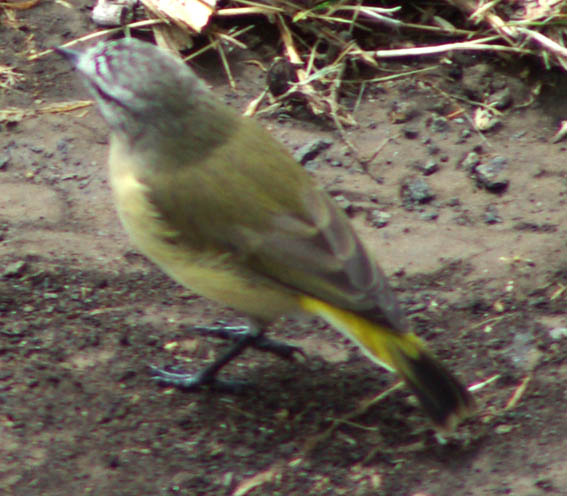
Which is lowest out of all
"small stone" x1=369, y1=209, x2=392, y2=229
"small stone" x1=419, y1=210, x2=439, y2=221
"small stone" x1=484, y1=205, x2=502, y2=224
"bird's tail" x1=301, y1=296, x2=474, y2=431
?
"small stone" x1=369, y1=209, x2=392, y2=229

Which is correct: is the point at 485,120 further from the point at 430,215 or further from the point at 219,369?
the point at 219,369

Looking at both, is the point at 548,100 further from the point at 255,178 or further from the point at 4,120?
the point at 4,120

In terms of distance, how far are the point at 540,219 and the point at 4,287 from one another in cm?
272

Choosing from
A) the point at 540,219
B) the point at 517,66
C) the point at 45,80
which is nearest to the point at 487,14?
the point at 517,66

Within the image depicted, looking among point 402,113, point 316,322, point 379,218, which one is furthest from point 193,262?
point 402,113

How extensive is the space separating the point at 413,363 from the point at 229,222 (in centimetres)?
92

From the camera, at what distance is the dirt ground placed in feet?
13.7

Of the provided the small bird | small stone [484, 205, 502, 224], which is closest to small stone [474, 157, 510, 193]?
small stone [484, 205, 502, 224]

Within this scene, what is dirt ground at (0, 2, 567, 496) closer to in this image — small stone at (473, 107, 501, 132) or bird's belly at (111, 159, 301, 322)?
small stone at (473, 107, 501, 132)

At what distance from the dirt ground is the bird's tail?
0.20 m

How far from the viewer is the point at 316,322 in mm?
5086

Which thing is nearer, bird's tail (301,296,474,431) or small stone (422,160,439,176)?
bird's tail (301,296,474,431)

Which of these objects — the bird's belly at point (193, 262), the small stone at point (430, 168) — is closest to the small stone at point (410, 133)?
the small stone at point (430, 168)

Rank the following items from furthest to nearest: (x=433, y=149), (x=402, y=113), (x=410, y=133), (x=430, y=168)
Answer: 1. (x=402, y=113)
2. (x=410, y=133)
3. (x=433, y=149)
4. (x=430, y=168)
